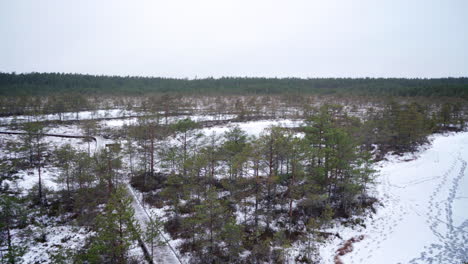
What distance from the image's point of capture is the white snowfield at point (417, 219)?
15266mm

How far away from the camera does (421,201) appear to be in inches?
853

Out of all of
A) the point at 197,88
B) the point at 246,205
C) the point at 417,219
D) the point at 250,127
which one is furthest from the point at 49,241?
the point at 197,88

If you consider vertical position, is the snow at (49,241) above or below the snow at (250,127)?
below

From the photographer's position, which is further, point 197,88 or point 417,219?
point 197,88

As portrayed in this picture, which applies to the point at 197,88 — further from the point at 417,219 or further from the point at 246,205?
the point at 417,219

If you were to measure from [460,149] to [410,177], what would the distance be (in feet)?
51.4

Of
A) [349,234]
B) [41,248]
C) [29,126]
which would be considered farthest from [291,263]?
[29,126]

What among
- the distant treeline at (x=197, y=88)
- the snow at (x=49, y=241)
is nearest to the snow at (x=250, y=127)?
the snow at (x=49, y=241)

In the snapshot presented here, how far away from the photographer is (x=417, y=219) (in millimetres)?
18969

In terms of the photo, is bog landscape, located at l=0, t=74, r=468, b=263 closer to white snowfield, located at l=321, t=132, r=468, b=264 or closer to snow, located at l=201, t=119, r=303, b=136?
white snowfield, located at l=321, t=132, r=468, b=264

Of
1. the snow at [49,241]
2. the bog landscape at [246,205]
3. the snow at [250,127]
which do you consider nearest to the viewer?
the bog landscape at [246,205]

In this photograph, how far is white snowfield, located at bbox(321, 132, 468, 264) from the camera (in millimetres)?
15266

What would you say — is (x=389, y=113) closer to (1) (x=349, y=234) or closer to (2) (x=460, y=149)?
(2) (x=460, y=149)

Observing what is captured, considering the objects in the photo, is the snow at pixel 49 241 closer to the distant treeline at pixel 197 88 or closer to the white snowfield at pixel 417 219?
the white snowfield at pixel 417 219
